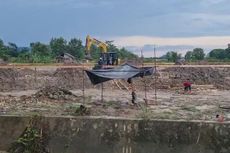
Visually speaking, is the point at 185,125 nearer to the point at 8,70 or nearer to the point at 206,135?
the point at 206,135

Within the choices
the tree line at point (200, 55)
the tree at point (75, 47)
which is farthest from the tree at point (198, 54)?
the tree at point (75, 47)

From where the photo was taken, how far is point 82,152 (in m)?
12.1

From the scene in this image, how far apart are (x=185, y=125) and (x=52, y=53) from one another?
5501 centimetres

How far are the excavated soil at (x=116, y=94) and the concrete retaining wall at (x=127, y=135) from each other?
2.61ft

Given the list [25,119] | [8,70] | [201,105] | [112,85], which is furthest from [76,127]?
[8,70]

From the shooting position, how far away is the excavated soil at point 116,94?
15133 mm

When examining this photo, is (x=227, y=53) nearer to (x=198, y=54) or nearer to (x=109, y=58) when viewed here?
(x=198, y=54)

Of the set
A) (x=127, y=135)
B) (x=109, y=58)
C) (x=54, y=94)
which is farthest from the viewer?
(x=109, y=58)

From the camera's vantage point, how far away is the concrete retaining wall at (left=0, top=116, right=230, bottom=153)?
11.6 m

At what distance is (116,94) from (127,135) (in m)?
11.8

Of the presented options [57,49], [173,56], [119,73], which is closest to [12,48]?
[57,49]

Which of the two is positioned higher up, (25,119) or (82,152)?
(25,119)

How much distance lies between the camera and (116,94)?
23.8 m

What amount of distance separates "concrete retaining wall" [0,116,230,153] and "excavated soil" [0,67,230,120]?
2.61 feet
